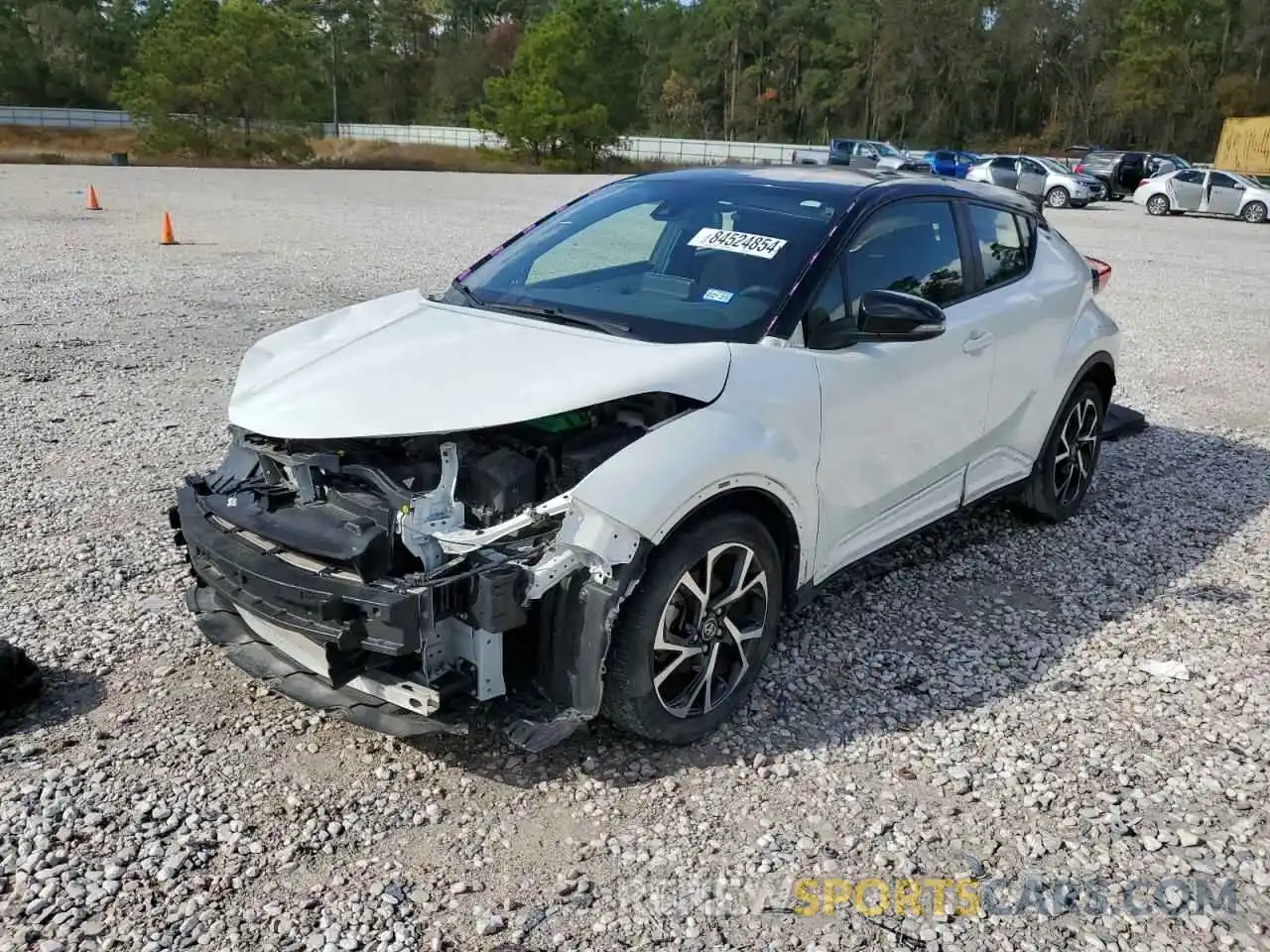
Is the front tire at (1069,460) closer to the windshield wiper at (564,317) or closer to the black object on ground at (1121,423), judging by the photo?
the black object on ground at (1121,423)

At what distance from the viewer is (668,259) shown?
4.25 m

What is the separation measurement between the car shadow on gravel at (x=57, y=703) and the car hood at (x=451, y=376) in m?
1.12

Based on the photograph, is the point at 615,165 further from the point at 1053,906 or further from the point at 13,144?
the point at 1053,906

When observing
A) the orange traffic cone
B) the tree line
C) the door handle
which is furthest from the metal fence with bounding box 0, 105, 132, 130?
the door handle

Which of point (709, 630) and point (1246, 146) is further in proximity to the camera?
point (1246, 146)

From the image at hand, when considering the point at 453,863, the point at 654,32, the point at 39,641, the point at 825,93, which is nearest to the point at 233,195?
the point at 39,641

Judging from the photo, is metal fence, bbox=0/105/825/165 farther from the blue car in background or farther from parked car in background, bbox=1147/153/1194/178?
parked car in background, bbox=1147/153/1194/178

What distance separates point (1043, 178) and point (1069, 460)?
3036cm

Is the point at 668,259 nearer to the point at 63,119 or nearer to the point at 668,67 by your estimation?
the point at 63,119

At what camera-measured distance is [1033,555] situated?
5.38 metres

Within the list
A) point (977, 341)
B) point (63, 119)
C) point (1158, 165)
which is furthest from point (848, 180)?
point (63, 119)

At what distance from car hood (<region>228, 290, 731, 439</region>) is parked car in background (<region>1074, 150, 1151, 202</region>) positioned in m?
38.0

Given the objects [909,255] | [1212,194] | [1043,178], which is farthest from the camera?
[1043,178]

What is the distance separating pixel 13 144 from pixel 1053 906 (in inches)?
2592
